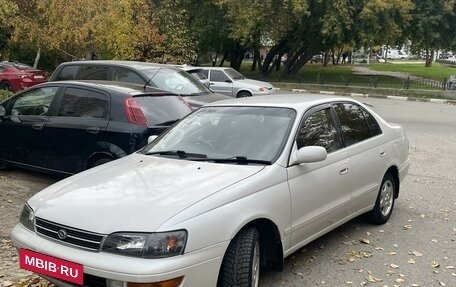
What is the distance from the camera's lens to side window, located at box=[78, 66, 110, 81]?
969cm

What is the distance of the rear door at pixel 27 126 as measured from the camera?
6.89 metres

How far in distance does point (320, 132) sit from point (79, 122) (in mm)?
3319

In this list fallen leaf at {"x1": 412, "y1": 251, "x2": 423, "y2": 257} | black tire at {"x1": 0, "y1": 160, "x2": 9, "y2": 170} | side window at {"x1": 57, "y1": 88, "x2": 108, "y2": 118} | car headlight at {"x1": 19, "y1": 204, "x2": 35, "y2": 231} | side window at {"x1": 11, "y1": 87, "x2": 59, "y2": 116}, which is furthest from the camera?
black tire at {"x1": 0, "y1": 160, "x2": 9, "y2": 170}

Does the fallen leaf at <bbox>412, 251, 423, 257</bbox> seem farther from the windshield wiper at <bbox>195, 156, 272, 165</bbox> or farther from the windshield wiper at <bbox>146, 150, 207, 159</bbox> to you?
the windshield wiper at <bbox>146, 150, 207, 159</bbox>

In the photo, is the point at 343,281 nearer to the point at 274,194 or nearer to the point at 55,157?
the point at 274,194

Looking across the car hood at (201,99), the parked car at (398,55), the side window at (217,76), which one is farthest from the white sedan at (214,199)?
the parked car at (398,55)

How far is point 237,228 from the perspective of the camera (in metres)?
3.42

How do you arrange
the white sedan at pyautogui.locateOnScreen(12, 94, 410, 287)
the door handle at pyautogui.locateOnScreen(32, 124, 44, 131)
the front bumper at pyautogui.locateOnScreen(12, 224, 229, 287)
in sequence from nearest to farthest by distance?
the front bumper at pyautogui.locateOnScreen(12, 224, 229, 287) < the white sedan at pyautogui.locateOnScreen(12, 94, 410, 287) < the door handle at pyautogui.locateOnScreen(32, 124, 44, 131)

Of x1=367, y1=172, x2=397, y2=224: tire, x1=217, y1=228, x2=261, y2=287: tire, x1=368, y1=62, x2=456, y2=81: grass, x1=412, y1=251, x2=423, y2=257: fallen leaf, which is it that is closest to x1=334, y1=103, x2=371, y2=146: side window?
x1=367, y1=172, x2=397, y2=224: tire

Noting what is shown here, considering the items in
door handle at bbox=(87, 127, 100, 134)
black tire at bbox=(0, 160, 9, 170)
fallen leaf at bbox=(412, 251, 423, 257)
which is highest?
door handle at bbox=(87, 127, 100, 134)

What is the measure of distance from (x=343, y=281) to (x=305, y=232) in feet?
1.67

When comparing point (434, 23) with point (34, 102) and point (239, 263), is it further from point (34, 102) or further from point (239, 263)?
point (239, 263)

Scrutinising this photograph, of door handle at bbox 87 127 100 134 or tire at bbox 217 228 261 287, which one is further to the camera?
door handle at bbox 87 127 100 134

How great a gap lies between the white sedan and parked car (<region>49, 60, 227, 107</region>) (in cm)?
451
